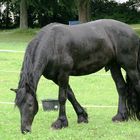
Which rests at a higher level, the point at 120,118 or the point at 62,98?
the point at 62,98

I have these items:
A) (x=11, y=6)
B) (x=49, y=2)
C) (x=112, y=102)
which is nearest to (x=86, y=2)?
(x=49, y=2)

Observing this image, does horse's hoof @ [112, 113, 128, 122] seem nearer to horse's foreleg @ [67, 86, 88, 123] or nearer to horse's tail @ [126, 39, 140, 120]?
horse's tail @ [126, 39, 140, 120]

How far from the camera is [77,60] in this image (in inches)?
343

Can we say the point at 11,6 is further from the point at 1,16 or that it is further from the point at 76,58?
the point at 76,58

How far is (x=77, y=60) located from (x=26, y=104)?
4.30ft

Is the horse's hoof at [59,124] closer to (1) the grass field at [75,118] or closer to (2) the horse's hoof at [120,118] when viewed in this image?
(1) the grass field at [75,118]

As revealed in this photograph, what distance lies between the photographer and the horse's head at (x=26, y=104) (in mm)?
7833

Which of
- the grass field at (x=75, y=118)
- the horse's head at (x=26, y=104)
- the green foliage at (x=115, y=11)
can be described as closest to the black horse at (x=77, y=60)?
the horse's head at (x=26, y=104)

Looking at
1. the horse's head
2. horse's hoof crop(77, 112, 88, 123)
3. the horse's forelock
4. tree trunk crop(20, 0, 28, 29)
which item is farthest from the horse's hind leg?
tree trunk crop(20, 0, 28, 29)

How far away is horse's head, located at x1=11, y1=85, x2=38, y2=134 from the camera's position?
7833 mm

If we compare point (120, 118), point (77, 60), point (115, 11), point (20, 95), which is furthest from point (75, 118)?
point (115, 11)

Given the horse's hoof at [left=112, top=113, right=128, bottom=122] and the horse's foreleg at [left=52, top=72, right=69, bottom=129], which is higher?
the horse's foreleg at [left=52, top=72, right=69, bottom=129]

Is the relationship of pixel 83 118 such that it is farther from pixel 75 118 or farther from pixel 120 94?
pixel 120 94

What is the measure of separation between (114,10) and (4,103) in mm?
38765
